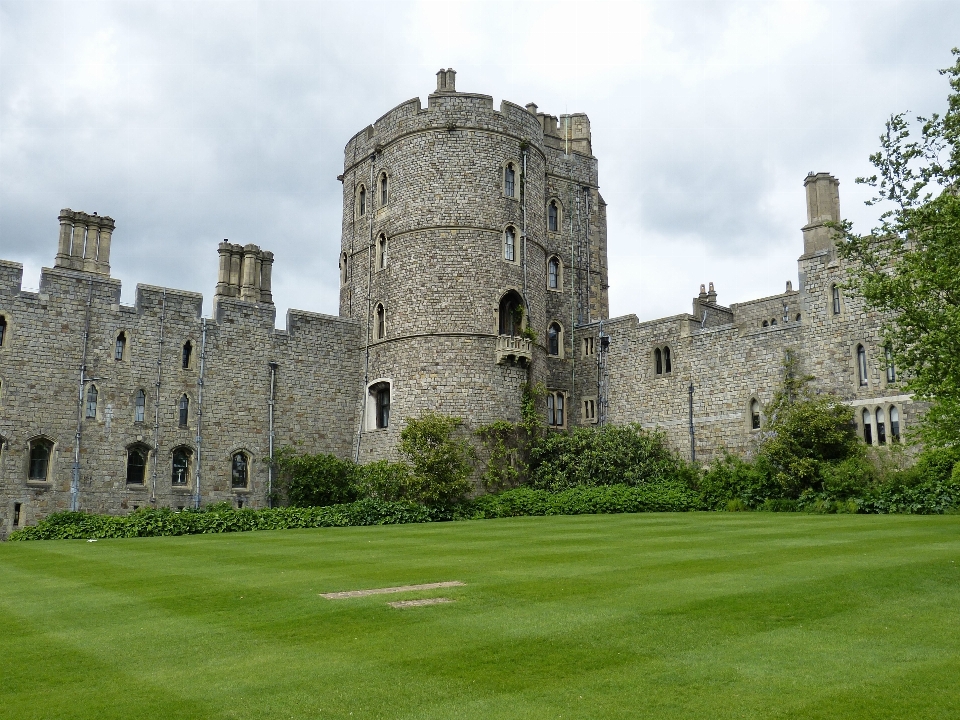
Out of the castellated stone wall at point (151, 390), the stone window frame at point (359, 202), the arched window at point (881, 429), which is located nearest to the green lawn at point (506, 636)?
the arched window at point (881, 429)

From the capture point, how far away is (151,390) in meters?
28.4

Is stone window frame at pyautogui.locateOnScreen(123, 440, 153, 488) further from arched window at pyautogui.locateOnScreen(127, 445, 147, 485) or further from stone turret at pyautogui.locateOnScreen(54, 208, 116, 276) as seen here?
stone turret at pyautogui.locateOnScreen(54, 208, 116, 276)

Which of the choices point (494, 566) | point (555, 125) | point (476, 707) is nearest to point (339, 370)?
point (555, 125)

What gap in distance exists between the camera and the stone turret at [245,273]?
34250 millimetres

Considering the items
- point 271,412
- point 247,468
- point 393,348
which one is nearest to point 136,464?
point 247,468

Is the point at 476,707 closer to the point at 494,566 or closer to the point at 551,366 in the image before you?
the point at 494,566

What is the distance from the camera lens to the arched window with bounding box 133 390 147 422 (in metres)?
28.0

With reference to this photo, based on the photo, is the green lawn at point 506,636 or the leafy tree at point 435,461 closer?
the green lawn at point 506,636

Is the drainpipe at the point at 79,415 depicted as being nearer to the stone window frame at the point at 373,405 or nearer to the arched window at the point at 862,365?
the stone window frame at the point at 373,405

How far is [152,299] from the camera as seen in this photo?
2884cm

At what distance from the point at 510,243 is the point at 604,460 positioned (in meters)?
8.87

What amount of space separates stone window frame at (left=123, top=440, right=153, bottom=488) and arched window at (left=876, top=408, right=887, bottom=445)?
2311 centimetres

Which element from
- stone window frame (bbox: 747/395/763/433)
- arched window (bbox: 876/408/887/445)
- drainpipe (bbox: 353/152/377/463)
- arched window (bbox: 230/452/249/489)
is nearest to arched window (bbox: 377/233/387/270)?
drainpipe (bbox: 353/152/377/463)

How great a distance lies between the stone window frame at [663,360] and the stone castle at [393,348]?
87mm
